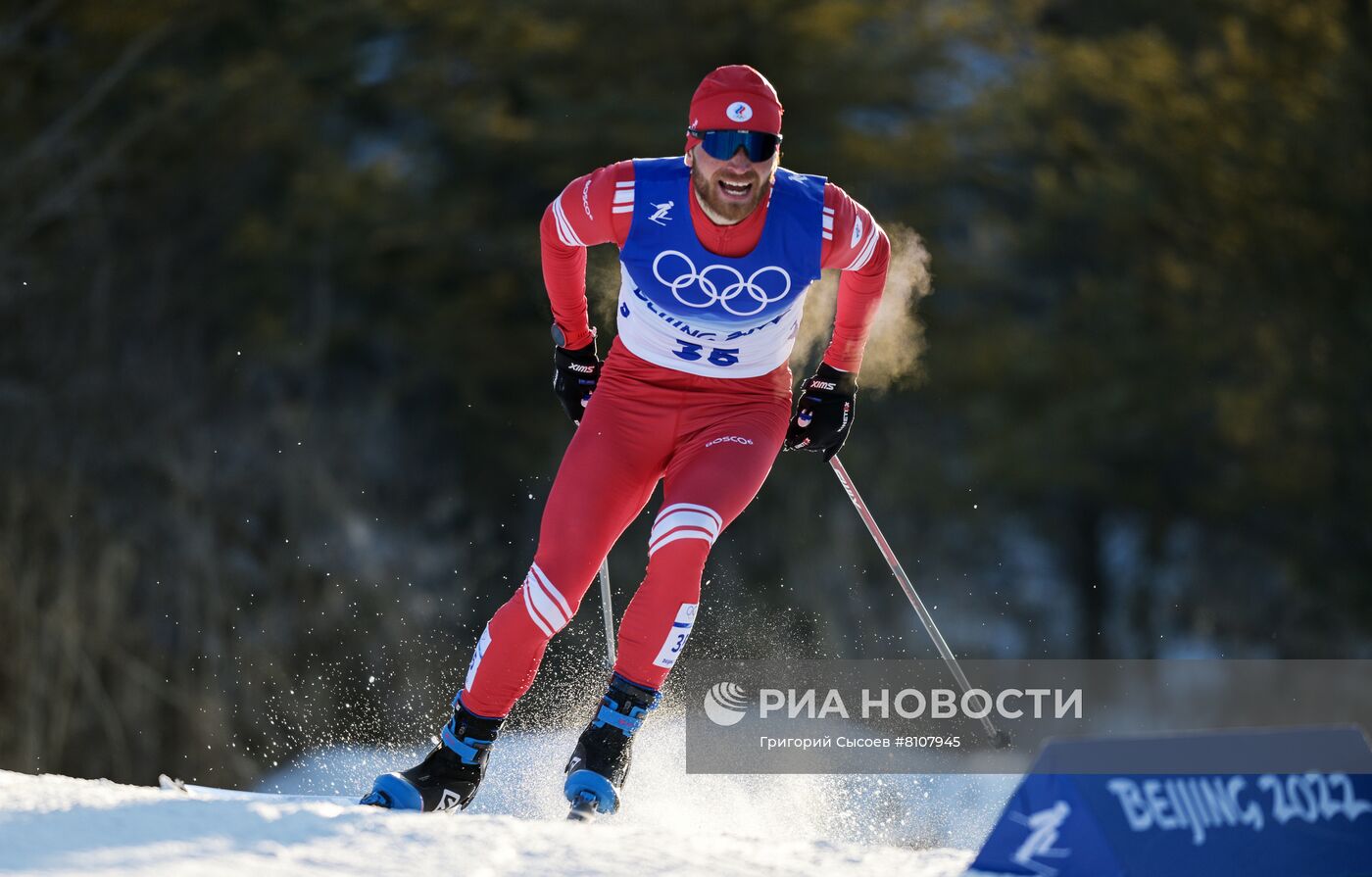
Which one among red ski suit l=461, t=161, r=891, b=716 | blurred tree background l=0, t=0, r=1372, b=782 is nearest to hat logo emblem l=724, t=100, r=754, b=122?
red ski suit l=461, t=161, r=891, b=716

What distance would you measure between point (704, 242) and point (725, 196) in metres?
0.14

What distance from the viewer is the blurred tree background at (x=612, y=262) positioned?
13.1 metres

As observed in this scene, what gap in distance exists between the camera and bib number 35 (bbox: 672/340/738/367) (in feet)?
13.0

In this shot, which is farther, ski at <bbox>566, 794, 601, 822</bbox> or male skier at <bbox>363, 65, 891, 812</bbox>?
male skier at <bbox>363, 65, 891, 812</bbox>

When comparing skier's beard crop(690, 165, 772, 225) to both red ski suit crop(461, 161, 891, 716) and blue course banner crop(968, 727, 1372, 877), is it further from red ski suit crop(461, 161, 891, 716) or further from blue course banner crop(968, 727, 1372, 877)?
blue course banner crop(968, 727, 1372, 877)

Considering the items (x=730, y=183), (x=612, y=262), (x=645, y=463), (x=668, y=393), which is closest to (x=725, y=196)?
(x=730, y=183)

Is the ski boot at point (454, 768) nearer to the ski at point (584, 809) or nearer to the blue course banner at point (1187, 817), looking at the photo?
the ski at point (584, 809)

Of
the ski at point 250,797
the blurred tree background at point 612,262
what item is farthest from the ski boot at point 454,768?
the blurred tree background at point 612,262

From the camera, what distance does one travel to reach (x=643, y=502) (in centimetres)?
405

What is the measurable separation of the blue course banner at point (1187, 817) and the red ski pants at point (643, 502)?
95cm

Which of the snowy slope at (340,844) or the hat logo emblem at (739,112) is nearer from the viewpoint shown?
the snowy slope at (340,844)

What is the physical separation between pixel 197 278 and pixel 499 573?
4035mm

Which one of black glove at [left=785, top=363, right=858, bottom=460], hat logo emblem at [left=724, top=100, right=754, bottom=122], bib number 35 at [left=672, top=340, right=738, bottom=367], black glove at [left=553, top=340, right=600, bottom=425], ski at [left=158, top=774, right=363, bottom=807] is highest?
hat logo emblem at [left=724, top=100, right=754, bottom=122]

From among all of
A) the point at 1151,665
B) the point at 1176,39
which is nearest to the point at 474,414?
the point at 1151,665
